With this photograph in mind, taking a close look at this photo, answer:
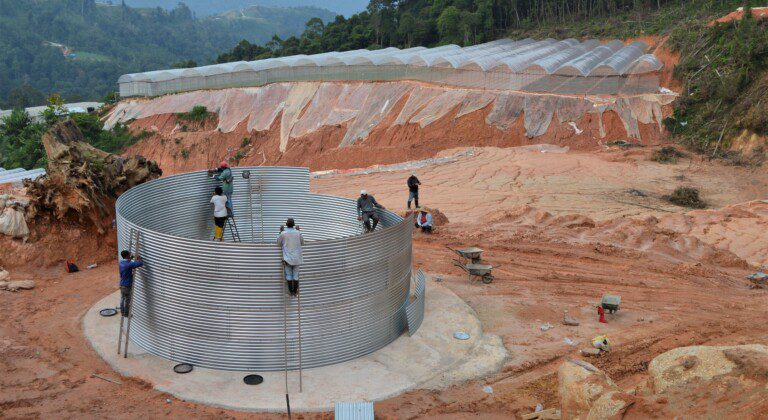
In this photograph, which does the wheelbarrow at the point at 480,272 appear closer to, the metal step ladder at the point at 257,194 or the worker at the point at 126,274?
the metal step ladder at the point at 257,194

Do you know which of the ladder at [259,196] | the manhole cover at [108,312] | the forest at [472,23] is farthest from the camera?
the forest at [472,23]

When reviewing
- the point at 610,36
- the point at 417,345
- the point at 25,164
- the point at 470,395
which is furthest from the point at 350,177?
the point at 610,36

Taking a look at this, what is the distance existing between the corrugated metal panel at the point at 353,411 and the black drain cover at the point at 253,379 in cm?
158

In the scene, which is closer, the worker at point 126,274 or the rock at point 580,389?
the rock at point 580,389

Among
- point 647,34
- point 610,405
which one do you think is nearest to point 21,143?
point 647,34

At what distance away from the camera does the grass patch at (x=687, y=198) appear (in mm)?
21625

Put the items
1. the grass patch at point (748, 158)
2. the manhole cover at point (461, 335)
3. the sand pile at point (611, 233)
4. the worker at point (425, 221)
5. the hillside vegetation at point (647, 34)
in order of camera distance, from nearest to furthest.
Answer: the manhole cover at point (461, 335) < the sand pile at point (611, 233) < the worker at point (425, 221) < the grass patch at point (748, 158) < the hillside vegetation at point (647, 34)

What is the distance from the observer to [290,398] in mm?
9711

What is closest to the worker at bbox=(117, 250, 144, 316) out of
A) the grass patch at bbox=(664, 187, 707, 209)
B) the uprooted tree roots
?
the uprooted tree roots

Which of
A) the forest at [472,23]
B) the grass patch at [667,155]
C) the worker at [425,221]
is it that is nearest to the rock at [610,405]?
the worker at [425,221]

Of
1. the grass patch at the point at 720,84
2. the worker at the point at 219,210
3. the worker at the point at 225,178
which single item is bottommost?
the worker at the point at 219,210

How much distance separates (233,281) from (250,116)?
3356cm

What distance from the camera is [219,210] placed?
46.9 feet

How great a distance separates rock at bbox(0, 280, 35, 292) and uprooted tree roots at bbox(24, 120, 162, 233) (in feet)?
7.32
